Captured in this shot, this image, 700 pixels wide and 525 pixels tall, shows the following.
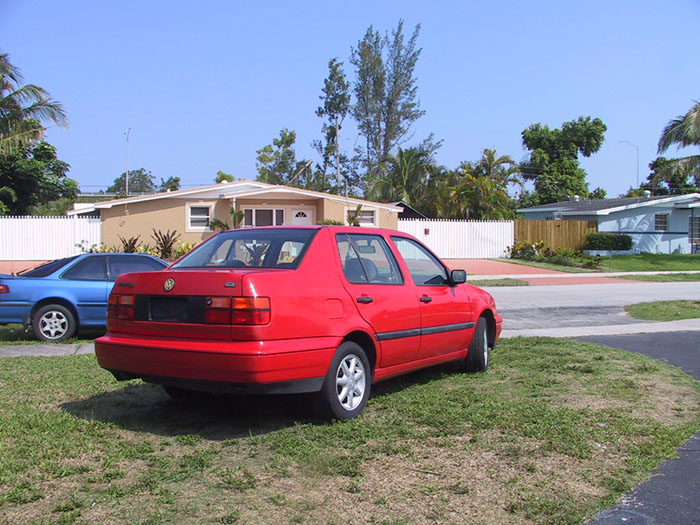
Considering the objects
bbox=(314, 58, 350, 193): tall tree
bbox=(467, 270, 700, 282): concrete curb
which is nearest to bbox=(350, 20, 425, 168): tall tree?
bbox=(314, 58, 350, 193): tall tree

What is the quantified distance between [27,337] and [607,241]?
30896 millimetres

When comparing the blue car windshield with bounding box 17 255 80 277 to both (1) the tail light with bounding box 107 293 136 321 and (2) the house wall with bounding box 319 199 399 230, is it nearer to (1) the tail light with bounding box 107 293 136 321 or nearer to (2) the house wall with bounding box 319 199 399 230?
(1) the tail light with bounding box 107 293 136 321

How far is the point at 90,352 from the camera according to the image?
8977 millimetres

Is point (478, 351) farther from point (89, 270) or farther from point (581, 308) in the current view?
point (581, 308)

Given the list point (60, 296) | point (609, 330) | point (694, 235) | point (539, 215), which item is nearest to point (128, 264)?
point (60, 296)

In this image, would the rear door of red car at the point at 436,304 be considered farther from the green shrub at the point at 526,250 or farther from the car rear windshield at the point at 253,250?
the green shrub at the point at 526,250

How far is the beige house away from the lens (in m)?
28.9

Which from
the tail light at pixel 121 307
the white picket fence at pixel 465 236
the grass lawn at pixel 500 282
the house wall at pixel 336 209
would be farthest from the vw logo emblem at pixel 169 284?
the white picket fence at pixel 465 236

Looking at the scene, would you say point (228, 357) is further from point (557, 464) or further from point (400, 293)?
point (557, 464)

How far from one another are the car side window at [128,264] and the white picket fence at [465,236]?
2328 centimetres

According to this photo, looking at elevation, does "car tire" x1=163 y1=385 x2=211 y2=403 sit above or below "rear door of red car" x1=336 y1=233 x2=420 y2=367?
below

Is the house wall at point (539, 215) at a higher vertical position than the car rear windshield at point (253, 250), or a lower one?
higher

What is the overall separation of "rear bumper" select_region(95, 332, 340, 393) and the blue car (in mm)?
5084

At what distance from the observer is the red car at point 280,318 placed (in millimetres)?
4781
